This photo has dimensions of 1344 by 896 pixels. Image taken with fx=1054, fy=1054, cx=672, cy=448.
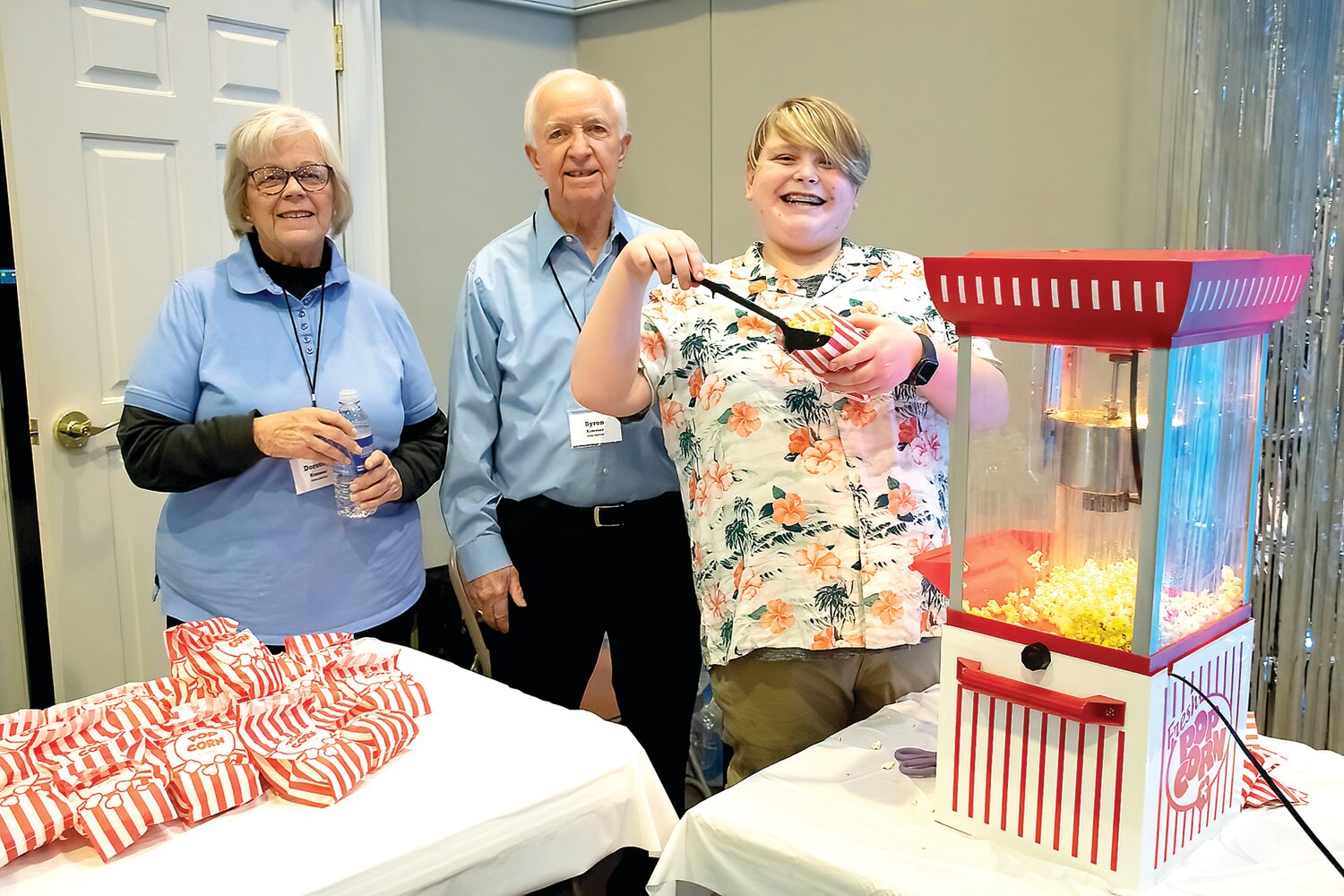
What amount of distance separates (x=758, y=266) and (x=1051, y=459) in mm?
608

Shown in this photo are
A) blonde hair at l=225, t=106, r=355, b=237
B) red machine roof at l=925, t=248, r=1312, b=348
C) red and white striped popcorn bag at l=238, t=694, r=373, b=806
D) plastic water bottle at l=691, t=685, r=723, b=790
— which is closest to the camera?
red machine roof at l=925, t=248, r=1312, b=348

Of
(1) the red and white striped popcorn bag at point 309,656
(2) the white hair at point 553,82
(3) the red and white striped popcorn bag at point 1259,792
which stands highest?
(2) the white hair at point 553,82

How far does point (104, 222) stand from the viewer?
279cm

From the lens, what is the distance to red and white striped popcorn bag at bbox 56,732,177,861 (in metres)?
1.14

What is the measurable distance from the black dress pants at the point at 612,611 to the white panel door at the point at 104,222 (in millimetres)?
1346

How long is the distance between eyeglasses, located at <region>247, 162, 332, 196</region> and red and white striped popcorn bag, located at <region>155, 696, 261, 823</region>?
3.43ft

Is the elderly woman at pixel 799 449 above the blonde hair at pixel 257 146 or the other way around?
the other way around

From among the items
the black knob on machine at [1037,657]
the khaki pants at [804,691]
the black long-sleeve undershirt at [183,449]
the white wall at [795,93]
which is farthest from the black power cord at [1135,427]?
the white wall at [795,93]

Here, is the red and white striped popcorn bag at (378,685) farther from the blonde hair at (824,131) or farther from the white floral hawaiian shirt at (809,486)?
the blonde hair at (824,131)

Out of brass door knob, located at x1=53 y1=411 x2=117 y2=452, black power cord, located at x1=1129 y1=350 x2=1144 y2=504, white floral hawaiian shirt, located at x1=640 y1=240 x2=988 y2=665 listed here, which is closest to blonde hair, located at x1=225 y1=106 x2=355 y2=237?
white floral hawaiian shirt, located at x1=640 y1=240 x2=988 y2=665

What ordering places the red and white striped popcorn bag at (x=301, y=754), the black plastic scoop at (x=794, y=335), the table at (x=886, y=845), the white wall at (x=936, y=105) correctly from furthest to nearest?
the white wall at (x=936, y=105)
the black plastic scoop at (x=794, y=335)
the red and white striped popcorn bag at (x=301, y=754)
the table at (x=886, y=845)

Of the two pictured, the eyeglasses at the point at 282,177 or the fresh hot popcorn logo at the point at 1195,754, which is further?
the eyeglasses at the point at 282,177

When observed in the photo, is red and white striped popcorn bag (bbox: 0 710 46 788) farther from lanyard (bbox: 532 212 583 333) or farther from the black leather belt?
lanyard (bbox: 532 212 583 333)

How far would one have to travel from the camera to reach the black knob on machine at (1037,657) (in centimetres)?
116
